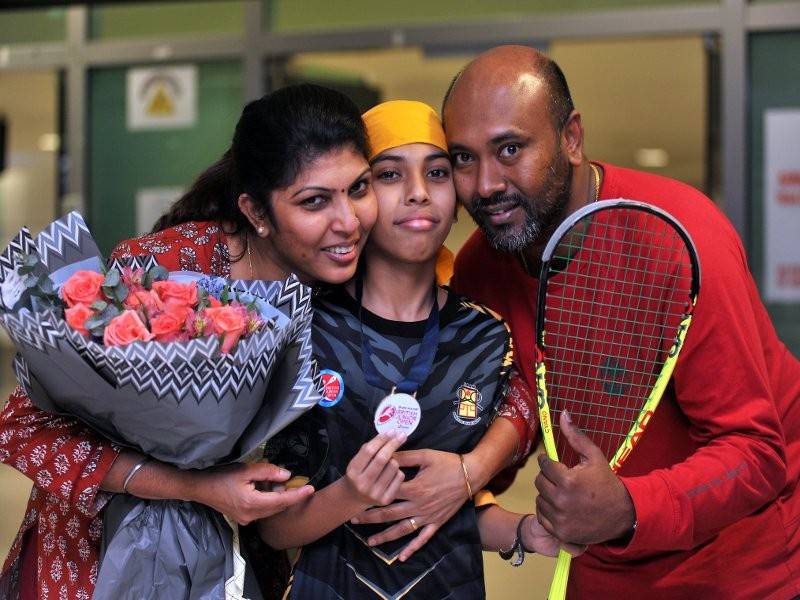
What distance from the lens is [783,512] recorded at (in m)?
2.39

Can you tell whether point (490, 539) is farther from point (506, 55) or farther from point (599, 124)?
point (599, 124)

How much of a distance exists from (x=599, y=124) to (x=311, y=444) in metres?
5.13

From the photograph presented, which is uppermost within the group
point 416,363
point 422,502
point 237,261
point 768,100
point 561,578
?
point 768,100

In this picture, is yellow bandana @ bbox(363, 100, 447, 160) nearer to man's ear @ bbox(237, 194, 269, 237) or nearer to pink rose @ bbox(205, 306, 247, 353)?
man's ear @ bbox(237, 194, 269, 237)

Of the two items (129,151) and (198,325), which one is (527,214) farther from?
(129,151)

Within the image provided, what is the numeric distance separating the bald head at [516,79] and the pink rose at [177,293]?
788 millimetres

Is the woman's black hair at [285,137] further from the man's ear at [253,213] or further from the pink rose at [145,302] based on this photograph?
the pink rose at [145,302]

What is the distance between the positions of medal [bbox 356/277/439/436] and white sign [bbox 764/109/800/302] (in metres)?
3.39

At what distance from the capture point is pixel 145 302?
197 centimetres

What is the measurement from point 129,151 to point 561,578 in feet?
16.1

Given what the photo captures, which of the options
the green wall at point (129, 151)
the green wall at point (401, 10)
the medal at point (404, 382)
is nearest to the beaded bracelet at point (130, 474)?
the medal at point (404, 382)

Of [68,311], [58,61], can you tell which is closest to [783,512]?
[68,311]

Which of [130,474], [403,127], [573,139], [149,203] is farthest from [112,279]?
[149,203]

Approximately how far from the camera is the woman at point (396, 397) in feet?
7.10
